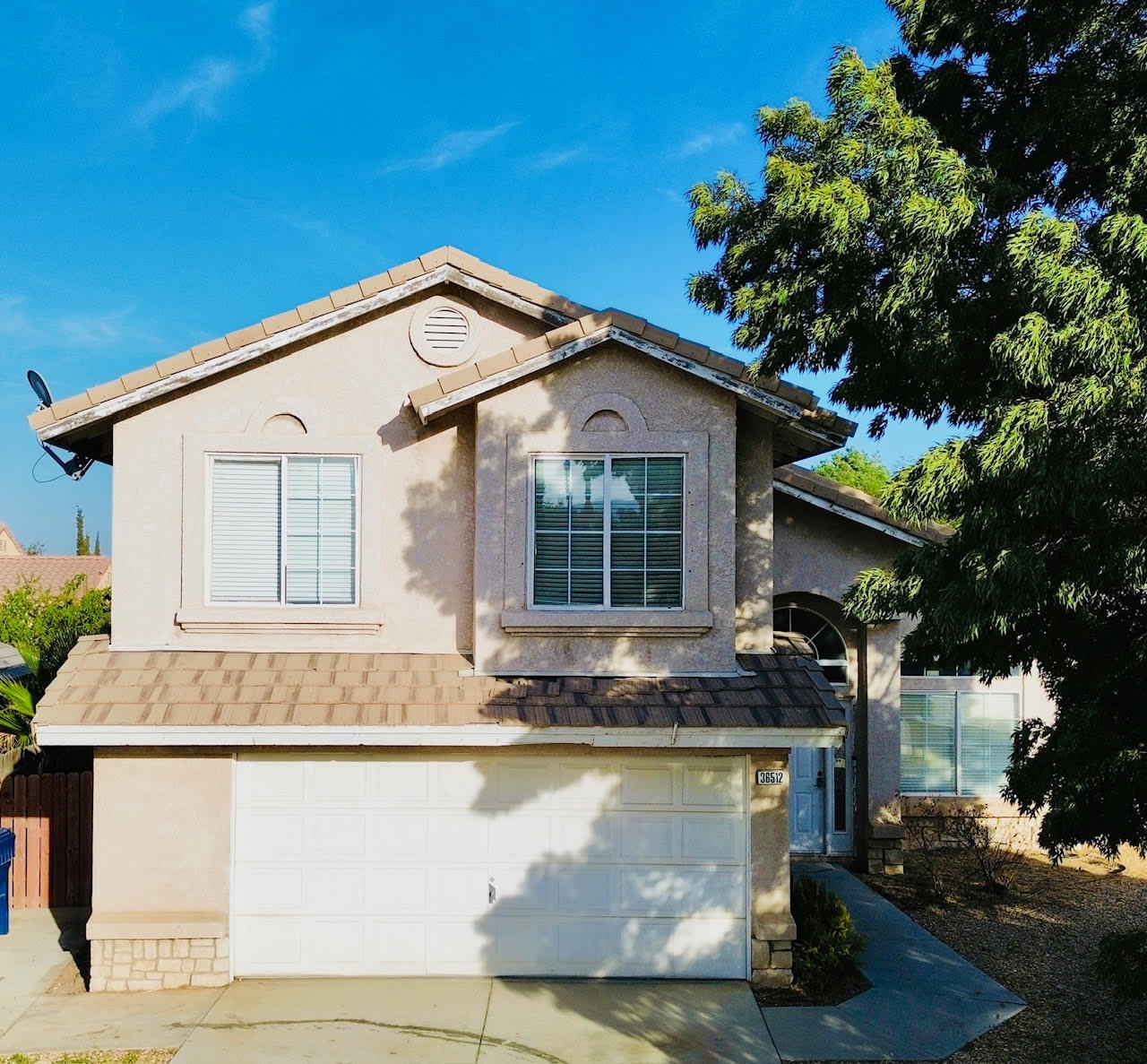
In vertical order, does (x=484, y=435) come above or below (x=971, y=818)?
above

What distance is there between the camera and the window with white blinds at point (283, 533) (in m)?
10.1

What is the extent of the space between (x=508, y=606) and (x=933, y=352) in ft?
14.9

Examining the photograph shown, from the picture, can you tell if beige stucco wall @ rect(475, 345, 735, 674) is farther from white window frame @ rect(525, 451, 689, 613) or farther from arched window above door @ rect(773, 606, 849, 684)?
arched window above door @ rect(773, 606, 849, 684)

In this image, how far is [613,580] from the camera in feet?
32.3

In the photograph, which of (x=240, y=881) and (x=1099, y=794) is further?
(x=240, y=881)

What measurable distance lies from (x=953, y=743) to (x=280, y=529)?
396 inches

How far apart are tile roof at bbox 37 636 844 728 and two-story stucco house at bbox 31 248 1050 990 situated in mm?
35

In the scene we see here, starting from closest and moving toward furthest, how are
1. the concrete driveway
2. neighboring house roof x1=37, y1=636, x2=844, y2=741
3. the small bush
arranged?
the small bush, the concrete driveway, neighboring house roof x1=37, y1=636, x2=844, y2=741

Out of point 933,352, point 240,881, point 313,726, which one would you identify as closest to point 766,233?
point 933,352

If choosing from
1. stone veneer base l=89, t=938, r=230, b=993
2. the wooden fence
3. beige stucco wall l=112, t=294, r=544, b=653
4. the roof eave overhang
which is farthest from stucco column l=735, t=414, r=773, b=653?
the wooden fence

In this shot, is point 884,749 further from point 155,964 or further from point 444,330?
point 155,964

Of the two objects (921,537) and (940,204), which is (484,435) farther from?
(921,537)

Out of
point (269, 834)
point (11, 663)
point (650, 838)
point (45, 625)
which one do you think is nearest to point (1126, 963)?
point (650, 838)

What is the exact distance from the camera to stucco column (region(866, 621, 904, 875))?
13258 millimetres
